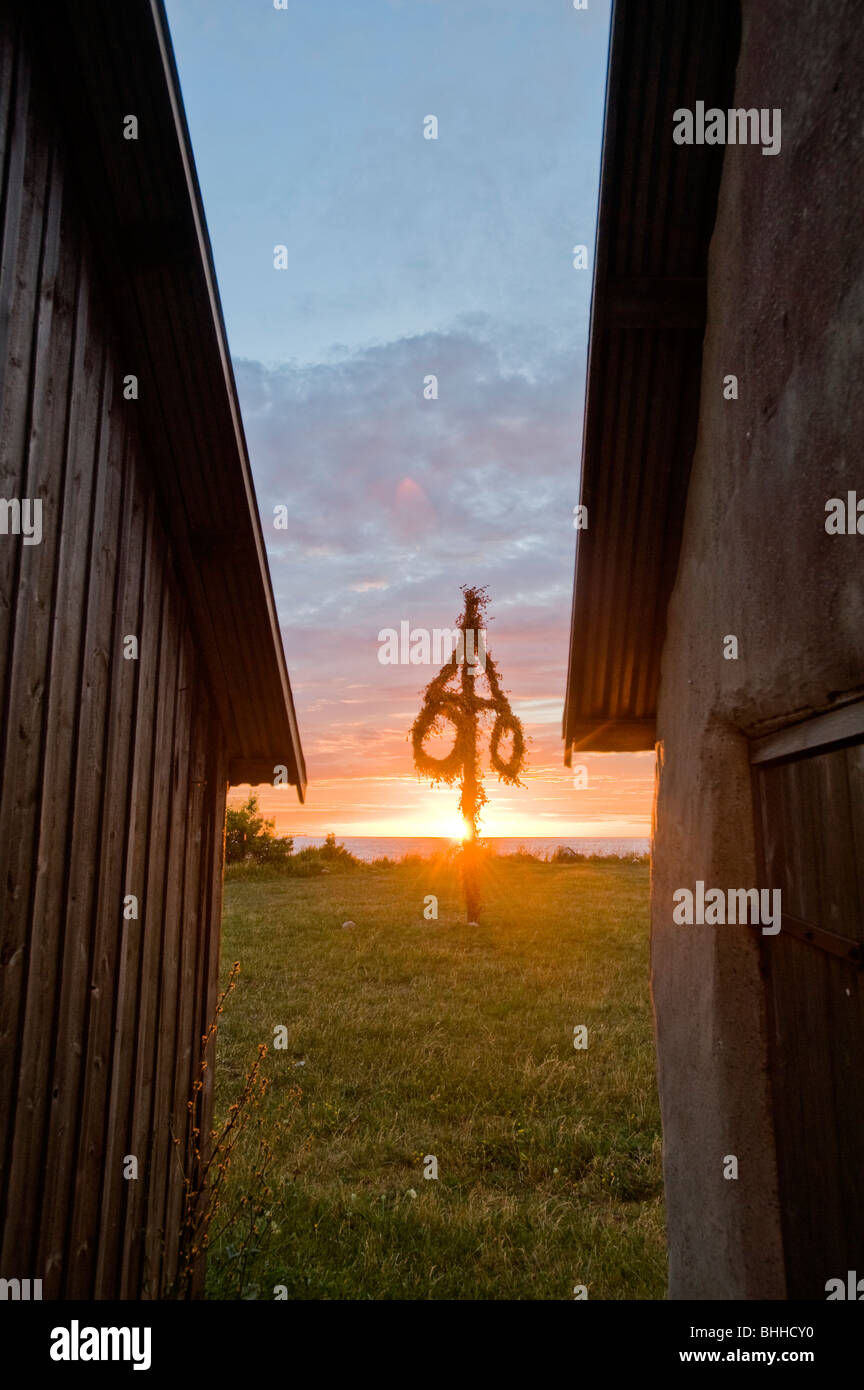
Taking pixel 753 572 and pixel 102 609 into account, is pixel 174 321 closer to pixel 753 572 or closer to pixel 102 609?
pixel 102 609

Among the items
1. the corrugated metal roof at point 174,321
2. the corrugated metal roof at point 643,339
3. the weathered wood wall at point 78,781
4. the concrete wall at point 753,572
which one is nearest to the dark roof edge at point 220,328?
the corrugated metal roof at point 174,321

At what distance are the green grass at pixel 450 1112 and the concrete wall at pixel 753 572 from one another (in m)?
1.92

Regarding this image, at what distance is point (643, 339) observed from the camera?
367 centimetres

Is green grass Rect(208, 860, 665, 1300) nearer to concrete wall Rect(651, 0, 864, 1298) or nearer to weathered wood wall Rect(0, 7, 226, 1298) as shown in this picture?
weathered wood wall Rect(0, 7, 226, 1298)

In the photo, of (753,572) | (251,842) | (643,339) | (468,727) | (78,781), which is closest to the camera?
(753,572)

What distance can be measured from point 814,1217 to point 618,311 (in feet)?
11.2

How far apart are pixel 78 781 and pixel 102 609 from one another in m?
0.69

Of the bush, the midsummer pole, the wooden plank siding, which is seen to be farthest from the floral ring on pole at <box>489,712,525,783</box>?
the wooden plank siding

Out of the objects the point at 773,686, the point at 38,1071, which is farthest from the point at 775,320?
the point at 38,1071

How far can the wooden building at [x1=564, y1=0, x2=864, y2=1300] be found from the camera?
212cm

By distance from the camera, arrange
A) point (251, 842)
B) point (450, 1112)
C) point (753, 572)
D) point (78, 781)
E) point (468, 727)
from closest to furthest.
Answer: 1. point (753, 572)
2. point (78, 781)
3. point (450, 1112)
4. point (468, 727)
5. point (251, 842)

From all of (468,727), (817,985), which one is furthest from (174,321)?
(468,727)

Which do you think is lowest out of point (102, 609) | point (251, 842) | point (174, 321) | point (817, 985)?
point (817, 985)

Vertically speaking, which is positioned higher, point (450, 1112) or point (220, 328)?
point (220, 328)
